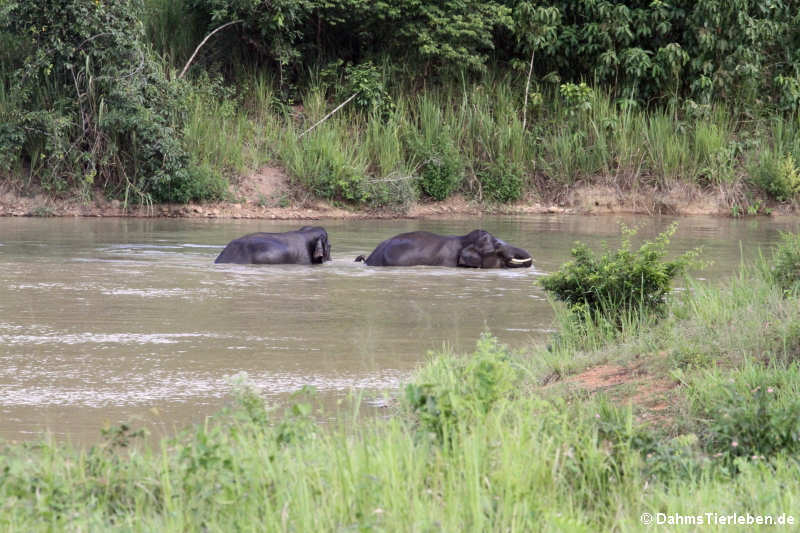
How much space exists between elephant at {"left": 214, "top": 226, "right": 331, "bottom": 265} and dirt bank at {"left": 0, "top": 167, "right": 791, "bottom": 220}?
6005 millimetres

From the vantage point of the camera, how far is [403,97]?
68.5 ft

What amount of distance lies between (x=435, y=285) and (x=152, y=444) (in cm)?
564

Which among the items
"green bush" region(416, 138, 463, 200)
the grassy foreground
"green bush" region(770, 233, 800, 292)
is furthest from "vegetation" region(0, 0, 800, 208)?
the grassy foreground

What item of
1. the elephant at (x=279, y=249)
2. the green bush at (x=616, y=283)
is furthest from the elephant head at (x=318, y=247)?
the green bush at (x=616, y=283)

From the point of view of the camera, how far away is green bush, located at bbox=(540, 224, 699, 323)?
22.5ft

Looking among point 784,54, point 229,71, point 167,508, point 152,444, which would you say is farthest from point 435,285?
point 784,54

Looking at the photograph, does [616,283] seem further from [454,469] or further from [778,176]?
[778,176]

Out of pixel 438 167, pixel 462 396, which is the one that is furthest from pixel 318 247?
pixel 438 167

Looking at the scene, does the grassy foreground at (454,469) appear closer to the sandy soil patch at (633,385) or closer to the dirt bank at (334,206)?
the sandy soil patch at (633,385)

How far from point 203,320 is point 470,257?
4323 millimetres

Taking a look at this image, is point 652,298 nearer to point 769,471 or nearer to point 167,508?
point 769,471

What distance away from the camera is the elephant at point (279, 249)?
11359 millimetres

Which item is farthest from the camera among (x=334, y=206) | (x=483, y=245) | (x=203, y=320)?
(x=334, y=206)

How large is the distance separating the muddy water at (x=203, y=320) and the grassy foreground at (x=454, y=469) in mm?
445
